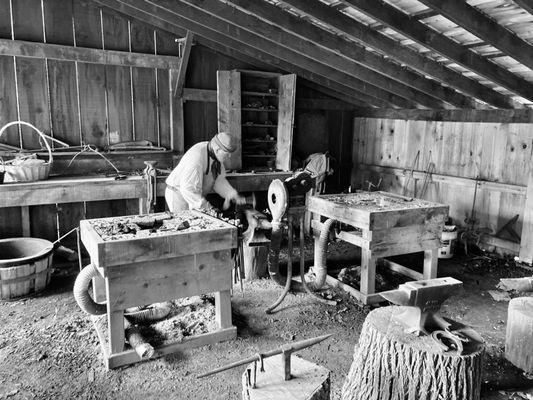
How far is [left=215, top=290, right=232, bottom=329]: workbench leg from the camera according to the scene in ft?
11.6

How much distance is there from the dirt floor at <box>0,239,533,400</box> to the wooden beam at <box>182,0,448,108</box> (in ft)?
8.36

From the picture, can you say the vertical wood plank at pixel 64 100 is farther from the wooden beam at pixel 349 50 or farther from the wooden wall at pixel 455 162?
the wooden wall at pixel 455 162

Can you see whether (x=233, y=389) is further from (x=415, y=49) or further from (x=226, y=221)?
(x=415, y=49)

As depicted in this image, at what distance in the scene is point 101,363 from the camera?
127 inches

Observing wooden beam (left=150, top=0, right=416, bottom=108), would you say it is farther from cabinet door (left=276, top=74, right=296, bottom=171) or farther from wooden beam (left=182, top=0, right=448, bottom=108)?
cabinet door (left=276, top=74, right=296, bottom=171)

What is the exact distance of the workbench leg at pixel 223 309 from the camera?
11.6 ft

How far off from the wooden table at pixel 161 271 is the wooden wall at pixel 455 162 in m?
3.97

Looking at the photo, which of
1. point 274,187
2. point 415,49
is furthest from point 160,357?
point 415,49

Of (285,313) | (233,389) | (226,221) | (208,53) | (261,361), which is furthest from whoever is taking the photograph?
(208,53)

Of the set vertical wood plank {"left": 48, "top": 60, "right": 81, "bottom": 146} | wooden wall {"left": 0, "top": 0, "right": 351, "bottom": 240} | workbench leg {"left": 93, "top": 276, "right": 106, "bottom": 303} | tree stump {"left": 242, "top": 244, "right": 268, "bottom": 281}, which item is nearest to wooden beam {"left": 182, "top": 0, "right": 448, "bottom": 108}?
wooden wall {"left": 0, "top": 0, "right": 351, "bottom": 240}

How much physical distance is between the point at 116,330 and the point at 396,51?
382 cm

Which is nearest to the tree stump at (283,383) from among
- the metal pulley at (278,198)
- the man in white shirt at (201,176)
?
→ the metal pulley at (278,198)

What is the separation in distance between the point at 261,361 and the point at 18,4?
5313 millimetres

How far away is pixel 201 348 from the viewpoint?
11.3 ft
